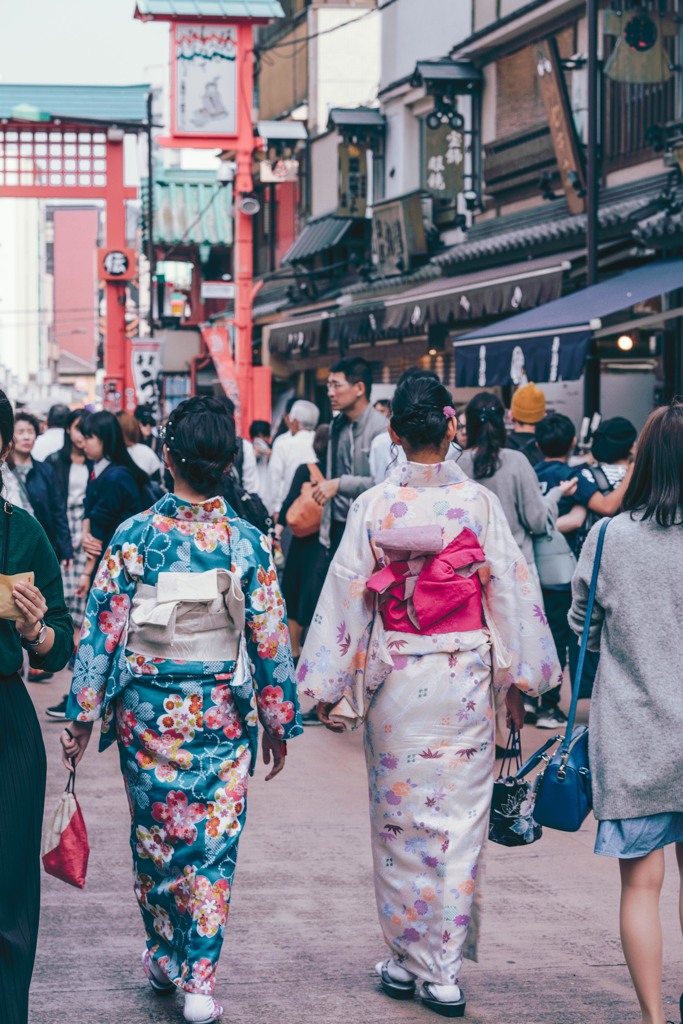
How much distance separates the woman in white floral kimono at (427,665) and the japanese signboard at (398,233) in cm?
A: 1570

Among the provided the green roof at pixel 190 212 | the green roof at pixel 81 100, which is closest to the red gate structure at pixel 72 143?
the green roof at pixel 81 100

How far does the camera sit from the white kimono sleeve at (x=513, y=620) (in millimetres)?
4684

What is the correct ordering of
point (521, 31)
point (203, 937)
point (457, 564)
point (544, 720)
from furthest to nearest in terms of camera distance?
point (521, 31), point (544, 720), point (457, 564), point (203, 937)

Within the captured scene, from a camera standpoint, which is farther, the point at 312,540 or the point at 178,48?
the point at 178,48

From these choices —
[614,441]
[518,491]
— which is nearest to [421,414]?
[518,491]

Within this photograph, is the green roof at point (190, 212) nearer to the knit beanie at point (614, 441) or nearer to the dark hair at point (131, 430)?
the dark hair at point (131, 430)

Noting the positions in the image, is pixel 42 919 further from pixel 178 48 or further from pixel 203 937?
pixel 178 48

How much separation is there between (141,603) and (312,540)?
16.9 feet

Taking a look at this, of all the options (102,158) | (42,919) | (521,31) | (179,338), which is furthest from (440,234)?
(179,338)

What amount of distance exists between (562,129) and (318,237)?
1041cm

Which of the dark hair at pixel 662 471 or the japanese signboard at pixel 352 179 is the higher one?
the japanese signboard at pixel 352 179

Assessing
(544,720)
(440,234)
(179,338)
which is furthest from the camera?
(179,338)

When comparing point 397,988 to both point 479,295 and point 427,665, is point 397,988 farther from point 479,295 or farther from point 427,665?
point 479,295

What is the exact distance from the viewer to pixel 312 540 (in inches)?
375
